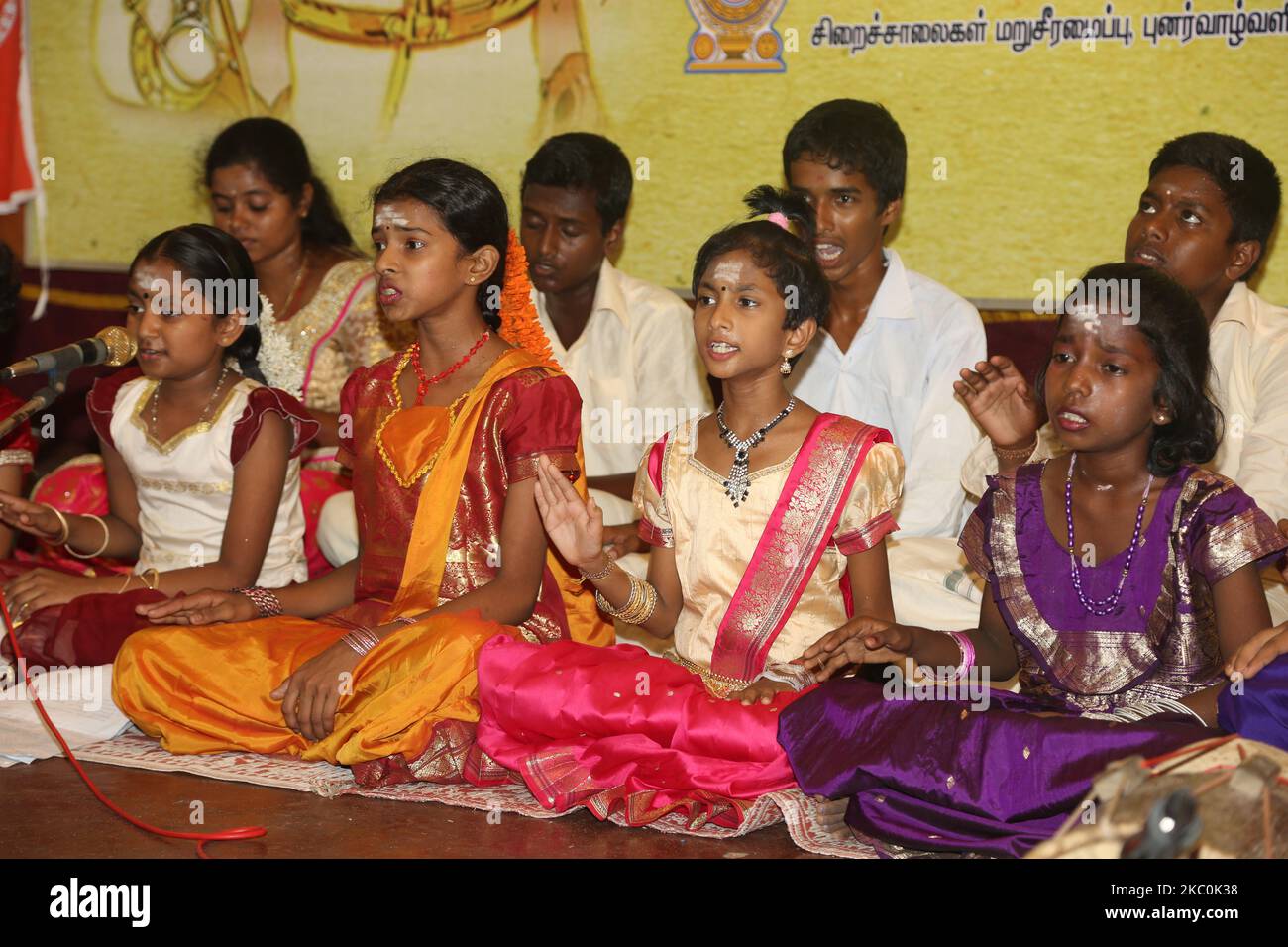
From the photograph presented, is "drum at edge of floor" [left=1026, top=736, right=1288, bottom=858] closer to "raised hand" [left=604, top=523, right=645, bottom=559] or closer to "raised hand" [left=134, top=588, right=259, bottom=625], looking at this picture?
"raised hand" [left=604, top=523, right=645, bottom=559]

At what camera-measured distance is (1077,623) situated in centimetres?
310

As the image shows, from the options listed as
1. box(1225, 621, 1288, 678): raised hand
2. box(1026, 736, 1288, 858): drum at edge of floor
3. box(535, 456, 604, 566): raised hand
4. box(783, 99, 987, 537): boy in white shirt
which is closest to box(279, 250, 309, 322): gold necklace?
box(783, 99, 987, 537): boy in white shirt

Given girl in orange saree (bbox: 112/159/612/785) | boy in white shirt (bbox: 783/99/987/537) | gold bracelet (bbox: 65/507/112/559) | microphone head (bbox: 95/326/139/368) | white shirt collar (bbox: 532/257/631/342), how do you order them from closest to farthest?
1. girl in orange saree (bbox: 112/159/612/785)
2. microphone head (bbox: 95/326/139/368)
3. gold bracelet (bbox: 65/507/112/559)
4. boy in white shirt (bbox: 783/99/987/537)
5. white shirt collar (bbox: 532/257/631/342)

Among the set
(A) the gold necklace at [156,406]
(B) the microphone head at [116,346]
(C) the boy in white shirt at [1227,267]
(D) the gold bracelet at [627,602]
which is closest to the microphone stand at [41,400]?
(B) the microphone head at [116,346]

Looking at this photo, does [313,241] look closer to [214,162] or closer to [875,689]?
[214,162]

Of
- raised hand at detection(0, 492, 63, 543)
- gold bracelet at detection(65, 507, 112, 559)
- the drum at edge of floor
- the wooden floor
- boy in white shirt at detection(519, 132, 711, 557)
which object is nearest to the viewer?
the drum at edge of floor

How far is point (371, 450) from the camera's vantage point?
364cm

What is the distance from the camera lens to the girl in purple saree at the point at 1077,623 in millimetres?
2736

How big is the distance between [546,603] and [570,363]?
4.41 feet

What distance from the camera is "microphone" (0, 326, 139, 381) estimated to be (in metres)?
3.10

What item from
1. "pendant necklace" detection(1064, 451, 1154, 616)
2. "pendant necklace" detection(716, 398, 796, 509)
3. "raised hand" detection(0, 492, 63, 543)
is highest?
"pendant necklace" detection(716, 398, 796, 509)

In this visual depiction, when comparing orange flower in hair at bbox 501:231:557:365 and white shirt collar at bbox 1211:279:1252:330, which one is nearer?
orange flower in hair at bbox 501:231:557:365

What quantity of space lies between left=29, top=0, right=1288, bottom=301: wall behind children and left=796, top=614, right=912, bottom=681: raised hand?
2341 mm

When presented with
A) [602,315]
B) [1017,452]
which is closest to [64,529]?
[602,315]
